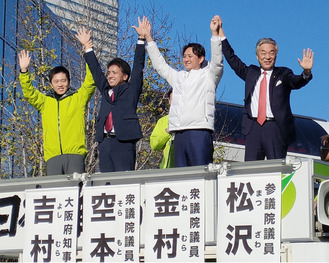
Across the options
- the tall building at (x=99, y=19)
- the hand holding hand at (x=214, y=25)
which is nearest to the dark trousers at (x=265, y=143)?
the hand holding hand at (x=214, y=25)

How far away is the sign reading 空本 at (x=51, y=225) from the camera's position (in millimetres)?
5719

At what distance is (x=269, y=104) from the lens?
21.3 ft

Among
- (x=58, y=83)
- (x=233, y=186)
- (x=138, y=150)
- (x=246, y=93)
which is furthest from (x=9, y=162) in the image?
(x=233, y=186)

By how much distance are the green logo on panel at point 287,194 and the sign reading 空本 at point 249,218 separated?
0.62 ft

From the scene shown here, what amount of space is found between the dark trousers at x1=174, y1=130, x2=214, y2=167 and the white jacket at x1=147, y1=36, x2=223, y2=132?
0.06m

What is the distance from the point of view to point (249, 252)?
508cm

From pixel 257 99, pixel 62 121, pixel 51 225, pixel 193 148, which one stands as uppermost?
pixel 257 99

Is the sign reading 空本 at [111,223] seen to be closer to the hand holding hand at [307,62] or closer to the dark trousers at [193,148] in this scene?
the dark trousers at [193,148]

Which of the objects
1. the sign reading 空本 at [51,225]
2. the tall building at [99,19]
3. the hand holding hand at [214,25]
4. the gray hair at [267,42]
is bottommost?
the sign reading 空本 at [51,225]

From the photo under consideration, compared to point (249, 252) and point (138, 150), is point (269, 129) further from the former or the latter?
point (138, 150)

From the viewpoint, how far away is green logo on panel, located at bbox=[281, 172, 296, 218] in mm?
5242

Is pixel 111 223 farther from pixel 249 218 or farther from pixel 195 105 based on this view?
pixel 195 105

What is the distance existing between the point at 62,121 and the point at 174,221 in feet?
7.35

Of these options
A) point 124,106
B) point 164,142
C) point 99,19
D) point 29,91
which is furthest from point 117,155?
point 99,19
